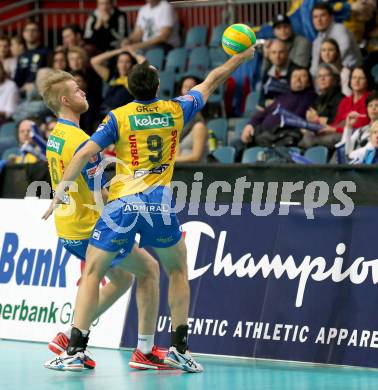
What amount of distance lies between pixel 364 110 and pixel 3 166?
4.09 m

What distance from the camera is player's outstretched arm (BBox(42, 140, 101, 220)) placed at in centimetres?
809

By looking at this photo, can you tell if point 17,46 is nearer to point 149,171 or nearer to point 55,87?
point 55,87

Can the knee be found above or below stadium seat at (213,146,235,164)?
below

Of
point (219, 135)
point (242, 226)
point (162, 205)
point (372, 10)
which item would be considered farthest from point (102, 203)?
point (372, 10)

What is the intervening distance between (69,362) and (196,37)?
377 inches

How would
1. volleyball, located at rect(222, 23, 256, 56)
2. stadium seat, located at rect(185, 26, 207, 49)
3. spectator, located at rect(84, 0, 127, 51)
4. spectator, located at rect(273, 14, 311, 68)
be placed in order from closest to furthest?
1. volleyball, located at rect(222, 23, 256, 56)
2. spectator, located at rect(273, 14, 311, 68)
3. stadium seat, located at rect(185, 26, 207, 49)
4. spectator, located at rect(84, 0, 127, 51)

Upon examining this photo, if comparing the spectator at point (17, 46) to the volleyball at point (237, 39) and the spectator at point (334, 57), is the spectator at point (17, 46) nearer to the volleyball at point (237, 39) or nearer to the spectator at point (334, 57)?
the spectator at point (334, 57)

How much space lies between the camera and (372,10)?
48.7 ft

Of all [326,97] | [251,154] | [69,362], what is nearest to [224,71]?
[69,362]

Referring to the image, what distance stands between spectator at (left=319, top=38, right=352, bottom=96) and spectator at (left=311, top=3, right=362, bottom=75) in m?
0.27

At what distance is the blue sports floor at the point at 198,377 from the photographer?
775 centimetres

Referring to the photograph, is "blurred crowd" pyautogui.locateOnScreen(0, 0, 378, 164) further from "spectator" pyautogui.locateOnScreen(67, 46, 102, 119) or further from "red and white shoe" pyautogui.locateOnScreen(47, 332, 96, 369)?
"red and white shoe" pyautogui.locateOnScreen(47, 332, 96, 369)

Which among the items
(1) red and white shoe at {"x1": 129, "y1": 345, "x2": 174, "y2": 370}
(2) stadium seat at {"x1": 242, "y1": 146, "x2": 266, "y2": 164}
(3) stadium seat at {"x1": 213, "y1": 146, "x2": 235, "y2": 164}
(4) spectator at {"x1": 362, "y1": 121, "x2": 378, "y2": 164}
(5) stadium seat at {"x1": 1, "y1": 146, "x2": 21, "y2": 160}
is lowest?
(1) red and white shoe at {"x1": 129, "y1": 345, "x2": 174, "y2": 370}

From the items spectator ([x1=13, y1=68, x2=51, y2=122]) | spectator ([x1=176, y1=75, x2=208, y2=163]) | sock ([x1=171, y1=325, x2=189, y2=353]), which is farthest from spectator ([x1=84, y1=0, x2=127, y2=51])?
sock ([x1=171, y1=325, x2=189, y2=353])
